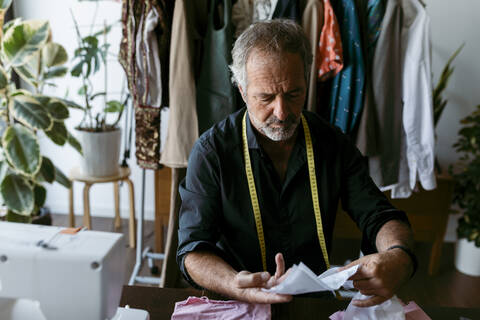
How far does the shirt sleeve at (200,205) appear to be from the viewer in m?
1.24

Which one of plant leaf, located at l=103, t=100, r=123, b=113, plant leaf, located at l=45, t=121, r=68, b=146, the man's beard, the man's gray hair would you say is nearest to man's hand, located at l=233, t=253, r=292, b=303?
the man's beard

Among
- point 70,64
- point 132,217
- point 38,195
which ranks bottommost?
point 132,217

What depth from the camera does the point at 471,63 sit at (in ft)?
A: 9.58

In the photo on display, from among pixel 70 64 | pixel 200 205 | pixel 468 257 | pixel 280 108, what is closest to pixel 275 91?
pixel 280 108

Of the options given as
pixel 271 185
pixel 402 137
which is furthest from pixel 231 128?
pixel 402 137

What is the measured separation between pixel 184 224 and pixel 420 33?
1495 millimetres

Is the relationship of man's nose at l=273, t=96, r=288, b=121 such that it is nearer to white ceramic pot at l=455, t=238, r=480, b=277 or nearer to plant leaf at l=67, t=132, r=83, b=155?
plant leaf at l=67, t=132, r=83, b=155

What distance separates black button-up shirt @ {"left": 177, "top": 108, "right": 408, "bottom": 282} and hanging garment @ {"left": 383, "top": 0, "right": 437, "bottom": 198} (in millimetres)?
856

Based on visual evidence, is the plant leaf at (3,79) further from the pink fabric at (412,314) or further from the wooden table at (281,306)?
the pink fabric at (412,314)

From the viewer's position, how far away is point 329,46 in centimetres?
198

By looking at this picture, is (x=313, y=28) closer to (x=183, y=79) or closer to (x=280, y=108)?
(x=183, y=79)

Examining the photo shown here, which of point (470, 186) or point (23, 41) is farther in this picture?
point (470, 186)

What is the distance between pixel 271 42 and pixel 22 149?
4.81ft

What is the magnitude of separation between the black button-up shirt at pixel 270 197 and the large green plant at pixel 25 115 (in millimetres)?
1093
